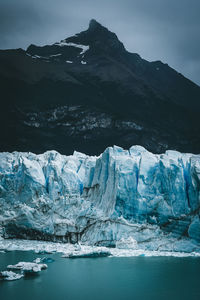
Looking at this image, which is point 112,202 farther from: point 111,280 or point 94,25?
point 94,25

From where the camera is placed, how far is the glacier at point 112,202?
1330 centimetres

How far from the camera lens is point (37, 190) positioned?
58.7 feet

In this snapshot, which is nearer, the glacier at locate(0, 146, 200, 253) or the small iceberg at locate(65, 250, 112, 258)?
the small iceberg at locate(65, 250, 112, 258)

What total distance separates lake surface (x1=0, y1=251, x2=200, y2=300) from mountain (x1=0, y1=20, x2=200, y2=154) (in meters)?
20.7

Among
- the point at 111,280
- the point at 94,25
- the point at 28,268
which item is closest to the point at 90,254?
the point at 111,280

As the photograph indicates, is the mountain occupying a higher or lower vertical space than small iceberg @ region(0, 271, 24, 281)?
higher

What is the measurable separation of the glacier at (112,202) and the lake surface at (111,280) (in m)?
1.85

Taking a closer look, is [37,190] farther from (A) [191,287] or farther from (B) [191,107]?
(B) [191,107]

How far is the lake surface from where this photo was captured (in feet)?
24.7

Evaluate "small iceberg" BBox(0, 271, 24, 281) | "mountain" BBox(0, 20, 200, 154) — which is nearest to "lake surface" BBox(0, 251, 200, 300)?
"small iceberg" BBox(0, 271, 24, 281)

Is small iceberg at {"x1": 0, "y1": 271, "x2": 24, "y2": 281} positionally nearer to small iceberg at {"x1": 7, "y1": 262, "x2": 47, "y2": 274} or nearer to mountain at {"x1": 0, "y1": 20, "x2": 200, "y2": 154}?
small iceberg at {"x1": 7, "y1": 262, "x2": 47, "y2": 274}

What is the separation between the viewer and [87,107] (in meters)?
31.9

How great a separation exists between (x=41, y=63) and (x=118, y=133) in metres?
13.1

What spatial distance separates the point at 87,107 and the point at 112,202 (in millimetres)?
18363
